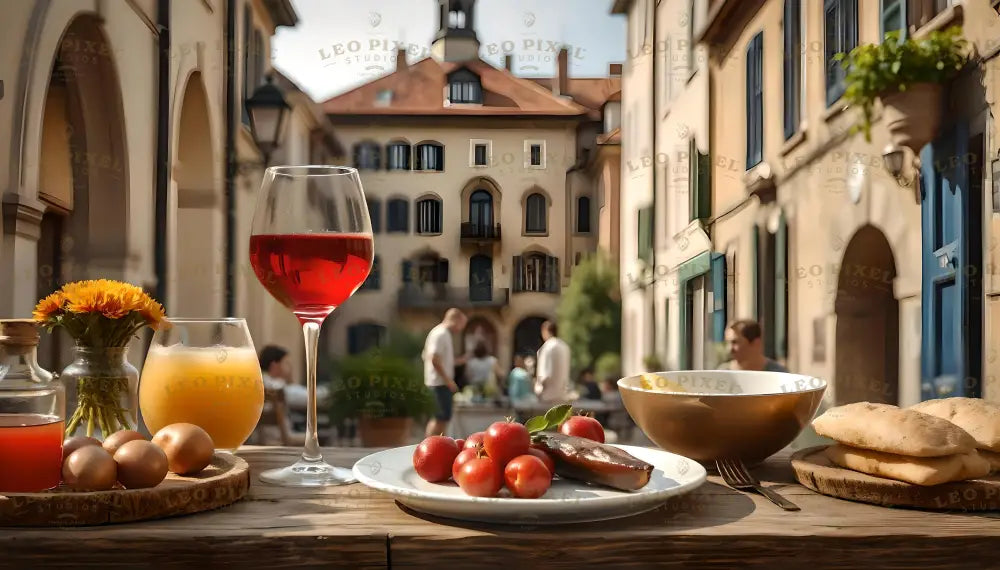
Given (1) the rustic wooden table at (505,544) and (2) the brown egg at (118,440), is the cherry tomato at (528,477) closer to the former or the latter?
(1) the rustic wooden table at (505,544)

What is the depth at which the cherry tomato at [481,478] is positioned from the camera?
50cm

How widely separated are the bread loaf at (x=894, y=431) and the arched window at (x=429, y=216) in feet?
13.7

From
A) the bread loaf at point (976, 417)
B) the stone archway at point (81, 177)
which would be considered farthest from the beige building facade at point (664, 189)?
the bread loaf at point (976, 417)

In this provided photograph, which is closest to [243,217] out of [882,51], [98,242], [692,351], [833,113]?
[98,242]

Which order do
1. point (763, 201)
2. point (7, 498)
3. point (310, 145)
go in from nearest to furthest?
point (7, 498) → point (763, 201) → point (310, 145)

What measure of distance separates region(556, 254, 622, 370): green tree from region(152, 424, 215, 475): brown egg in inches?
159

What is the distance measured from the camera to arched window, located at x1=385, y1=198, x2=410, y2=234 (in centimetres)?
477

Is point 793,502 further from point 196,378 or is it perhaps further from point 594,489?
point 196,378

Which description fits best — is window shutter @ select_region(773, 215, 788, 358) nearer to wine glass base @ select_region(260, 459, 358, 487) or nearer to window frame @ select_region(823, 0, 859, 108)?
window frame @ select_region(823, 0, 859, 108)

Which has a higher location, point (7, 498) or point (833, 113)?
point (833, 113)

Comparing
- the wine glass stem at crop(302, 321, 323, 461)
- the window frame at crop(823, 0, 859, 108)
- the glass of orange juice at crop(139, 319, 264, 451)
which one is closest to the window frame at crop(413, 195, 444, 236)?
the window frame at crop(823, 0, 859, 108)

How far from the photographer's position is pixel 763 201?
342 cm

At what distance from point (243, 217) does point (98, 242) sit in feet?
3.83

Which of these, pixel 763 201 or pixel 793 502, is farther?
pixel 763 201
